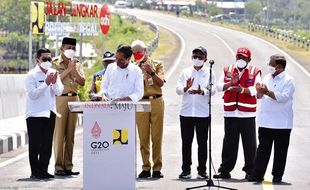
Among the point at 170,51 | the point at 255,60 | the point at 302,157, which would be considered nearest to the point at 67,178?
the point at 302,157

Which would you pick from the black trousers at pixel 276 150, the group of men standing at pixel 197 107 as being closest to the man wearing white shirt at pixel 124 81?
the group of men standing at pixel 197 107

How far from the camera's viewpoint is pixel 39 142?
13.1 m

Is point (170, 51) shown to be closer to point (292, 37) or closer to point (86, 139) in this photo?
point (292, 37)

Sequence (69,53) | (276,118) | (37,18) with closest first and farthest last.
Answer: (276,118) → (69,53) → (37,18)

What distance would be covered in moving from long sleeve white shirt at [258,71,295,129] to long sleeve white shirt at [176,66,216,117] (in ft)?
2.62

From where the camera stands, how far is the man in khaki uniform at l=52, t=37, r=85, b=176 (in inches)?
526

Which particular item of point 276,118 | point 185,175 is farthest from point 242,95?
point 185,175

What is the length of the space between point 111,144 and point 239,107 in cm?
264

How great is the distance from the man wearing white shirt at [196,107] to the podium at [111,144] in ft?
6.65

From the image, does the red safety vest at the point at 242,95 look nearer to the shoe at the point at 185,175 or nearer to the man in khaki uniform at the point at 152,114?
the man in khaki uniform at the point at 152,114

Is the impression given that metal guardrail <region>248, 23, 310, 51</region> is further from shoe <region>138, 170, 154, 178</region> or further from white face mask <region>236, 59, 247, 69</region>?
shoe <region>138, 170, 154, 178</region>

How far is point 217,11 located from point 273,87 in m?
167

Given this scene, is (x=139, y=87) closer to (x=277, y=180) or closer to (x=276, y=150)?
(x=276, y=150)

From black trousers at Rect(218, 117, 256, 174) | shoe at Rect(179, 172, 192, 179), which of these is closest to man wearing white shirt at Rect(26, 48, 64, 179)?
shoe at Rect(179, 172, 192, 179)
